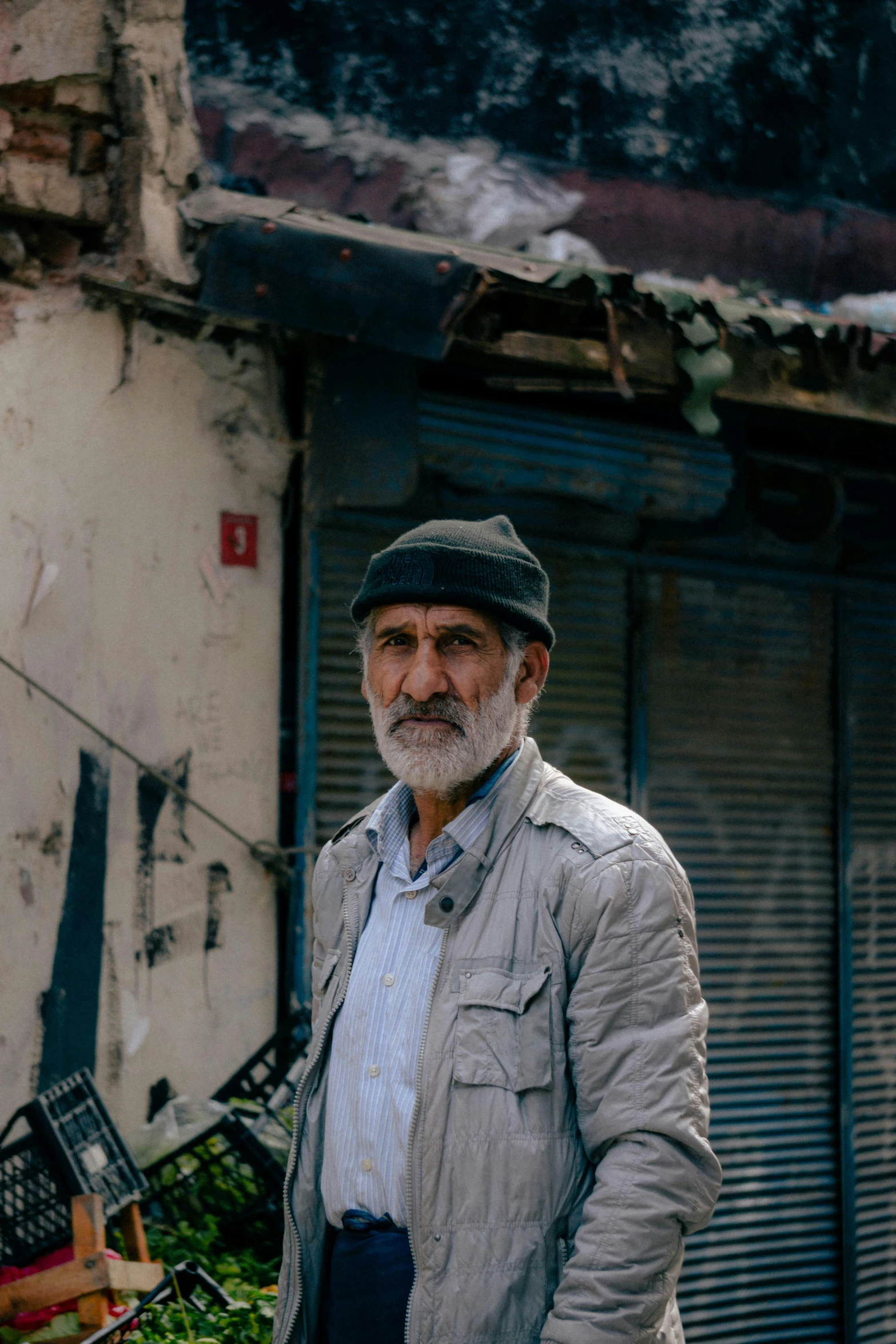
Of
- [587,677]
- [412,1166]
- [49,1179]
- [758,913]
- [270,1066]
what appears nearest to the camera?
[412,1166]

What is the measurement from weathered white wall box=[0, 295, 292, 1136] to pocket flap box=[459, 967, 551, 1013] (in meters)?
2.29

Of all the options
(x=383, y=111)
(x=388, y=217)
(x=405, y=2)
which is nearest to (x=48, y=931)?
(x=388, y=217)

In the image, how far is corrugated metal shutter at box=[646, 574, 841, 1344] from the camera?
5.20m

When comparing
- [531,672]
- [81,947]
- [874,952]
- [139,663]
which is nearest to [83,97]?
[139,663]

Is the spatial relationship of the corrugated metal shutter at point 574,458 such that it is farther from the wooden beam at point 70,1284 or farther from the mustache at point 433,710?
the wooden beam at point 70,1284

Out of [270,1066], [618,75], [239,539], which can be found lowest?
[270,1066]

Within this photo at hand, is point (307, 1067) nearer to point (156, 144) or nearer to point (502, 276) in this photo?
point (502, 276)

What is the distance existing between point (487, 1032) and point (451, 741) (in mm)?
559

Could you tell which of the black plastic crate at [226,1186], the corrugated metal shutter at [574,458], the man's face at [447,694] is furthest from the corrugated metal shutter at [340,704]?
the man's face at [447,694]

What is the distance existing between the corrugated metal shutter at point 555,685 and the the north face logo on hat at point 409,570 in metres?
2.22

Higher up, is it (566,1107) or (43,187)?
(43,187)

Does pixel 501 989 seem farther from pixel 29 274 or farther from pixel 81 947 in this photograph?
pixel 29 274

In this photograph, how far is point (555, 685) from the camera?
197 inches

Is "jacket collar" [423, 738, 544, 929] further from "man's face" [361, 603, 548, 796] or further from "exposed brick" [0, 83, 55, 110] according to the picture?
"exposed brick" [0, 83, 55, 110]
